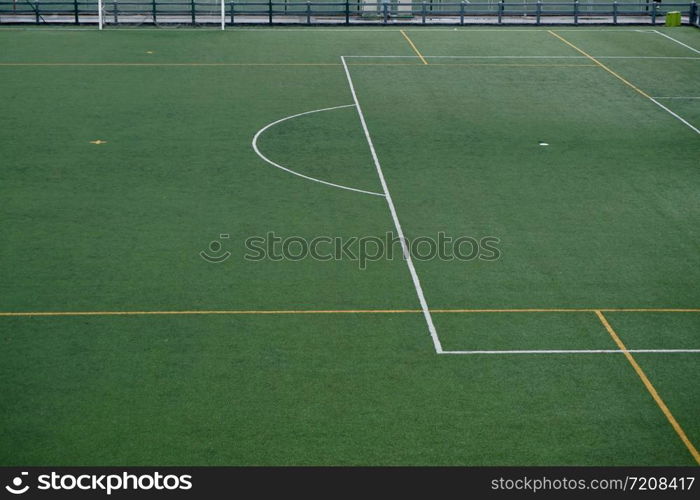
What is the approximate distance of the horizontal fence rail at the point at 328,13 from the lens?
53031 mm

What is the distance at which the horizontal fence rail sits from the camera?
174 ft

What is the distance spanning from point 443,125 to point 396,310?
1423 centimetres

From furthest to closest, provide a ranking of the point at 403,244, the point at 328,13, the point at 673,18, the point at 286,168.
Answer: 1. the point at 328,13
2. the point at 673,18
3. the point at 286,168
4. the point at 403,244

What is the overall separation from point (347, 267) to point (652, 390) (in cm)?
793

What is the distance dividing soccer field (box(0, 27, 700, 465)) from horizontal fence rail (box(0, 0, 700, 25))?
31.8 ft

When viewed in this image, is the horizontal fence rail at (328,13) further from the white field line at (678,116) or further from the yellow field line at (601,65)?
the white field line at (678,116)

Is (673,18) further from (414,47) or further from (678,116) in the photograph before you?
(678,116)

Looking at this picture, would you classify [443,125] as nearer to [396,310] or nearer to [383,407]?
[396,310]

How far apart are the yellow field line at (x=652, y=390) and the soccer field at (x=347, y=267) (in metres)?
0.05

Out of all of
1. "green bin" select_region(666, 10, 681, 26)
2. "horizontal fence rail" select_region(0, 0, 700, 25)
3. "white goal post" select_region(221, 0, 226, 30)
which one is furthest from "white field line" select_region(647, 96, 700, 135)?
"white goal post" select_region(221, 0, 226, 30)

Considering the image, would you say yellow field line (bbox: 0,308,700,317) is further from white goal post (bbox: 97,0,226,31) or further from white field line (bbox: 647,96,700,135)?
white goal post (bbox: 97,0,226,31)

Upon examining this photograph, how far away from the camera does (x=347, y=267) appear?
24.7m

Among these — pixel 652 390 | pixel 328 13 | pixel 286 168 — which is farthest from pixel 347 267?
pixel 328 13
